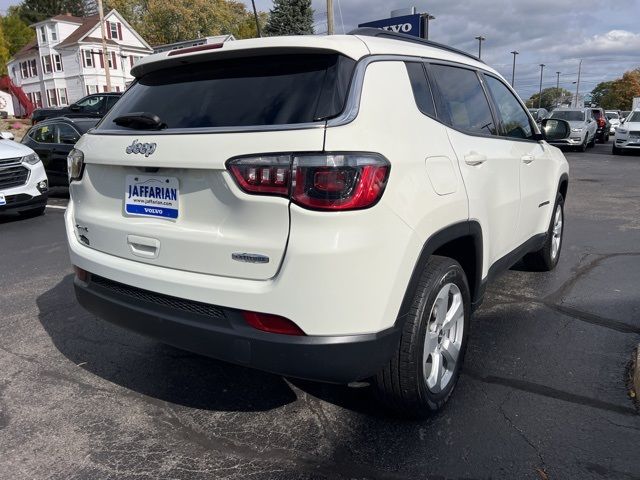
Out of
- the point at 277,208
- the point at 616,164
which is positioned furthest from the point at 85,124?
the point at 616,164

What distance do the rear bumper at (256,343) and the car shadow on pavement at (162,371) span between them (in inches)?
28.4

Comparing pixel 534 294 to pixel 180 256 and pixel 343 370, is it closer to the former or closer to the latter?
pixel 343 370

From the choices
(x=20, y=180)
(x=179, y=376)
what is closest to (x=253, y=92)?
(x=179, y=376)

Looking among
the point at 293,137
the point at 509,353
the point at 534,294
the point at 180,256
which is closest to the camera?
the point at 293,137

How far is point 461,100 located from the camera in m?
3.27

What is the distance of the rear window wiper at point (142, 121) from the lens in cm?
261

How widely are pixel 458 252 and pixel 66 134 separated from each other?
9.66 m

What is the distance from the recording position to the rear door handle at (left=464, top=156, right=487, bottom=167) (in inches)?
115

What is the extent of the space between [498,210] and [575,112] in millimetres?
21918

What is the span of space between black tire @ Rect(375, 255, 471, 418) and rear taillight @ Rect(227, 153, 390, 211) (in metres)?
0.60

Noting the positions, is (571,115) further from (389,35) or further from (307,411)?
(307,411)

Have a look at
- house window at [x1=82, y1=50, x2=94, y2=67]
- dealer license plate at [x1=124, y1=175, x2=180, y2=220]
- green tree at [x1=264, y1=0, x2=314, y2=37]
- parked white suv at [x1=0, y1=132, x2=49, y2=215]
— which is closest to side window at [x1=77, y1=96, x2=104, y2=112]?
parked white suv at [x1=0, y1=132, x2=49, y2=215]

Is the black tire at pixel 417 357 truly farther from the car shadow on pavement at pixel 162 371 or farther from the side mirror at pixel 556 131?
the side mirror at pixel 556 131

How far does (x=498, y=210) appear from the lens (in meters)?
3.39
